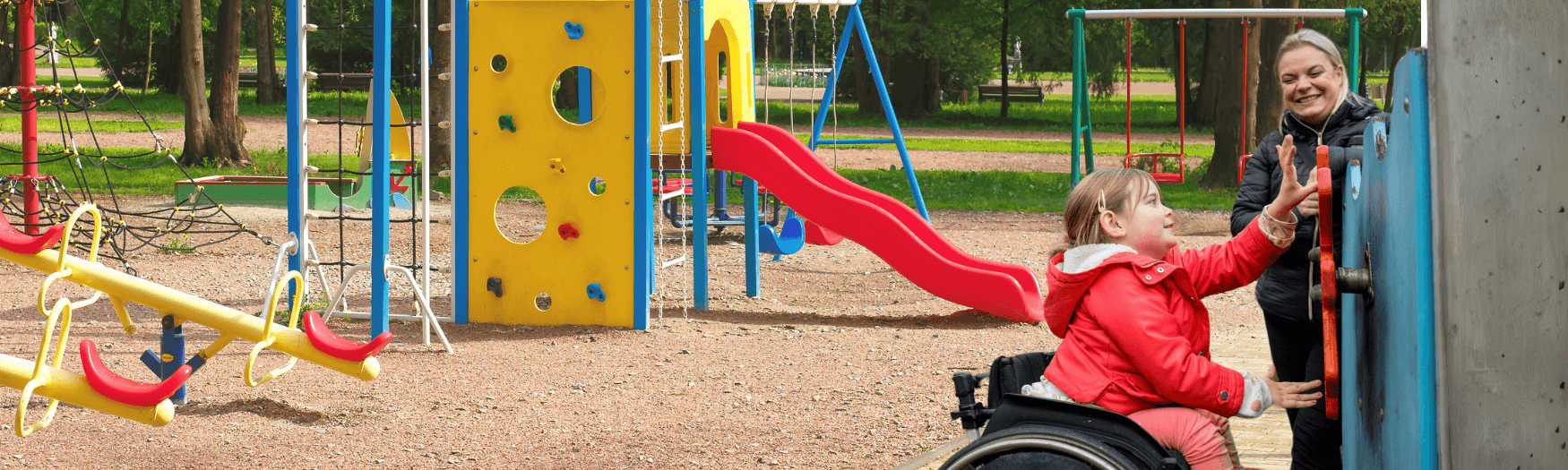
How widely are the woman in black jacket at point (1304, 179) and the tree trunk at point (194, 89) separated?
12.3 meters

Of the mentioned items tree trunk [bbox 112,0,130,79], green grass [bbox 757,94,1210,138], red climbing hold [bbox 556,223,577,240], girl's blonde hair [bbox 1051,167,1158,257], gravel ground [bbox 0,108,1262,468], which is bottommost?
gravel ground [bbox 0,108,1262,468]

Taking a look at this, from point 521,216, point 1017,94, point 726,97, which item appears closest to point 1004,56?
point 1017,94

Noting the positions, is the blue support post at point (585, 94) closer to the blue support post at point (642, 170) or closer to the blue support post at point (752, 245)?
the blue support post at point (752, 245)

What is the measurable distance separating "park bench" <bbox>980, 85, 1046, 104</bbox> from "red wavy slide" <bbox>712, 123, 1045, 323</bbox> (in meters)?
26.5

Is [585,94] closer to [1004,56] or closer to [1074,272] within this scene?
[1074,272]

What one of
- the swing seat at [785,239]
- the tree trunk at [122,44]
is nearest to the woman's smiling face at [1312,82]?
the swing seat at [785,239]

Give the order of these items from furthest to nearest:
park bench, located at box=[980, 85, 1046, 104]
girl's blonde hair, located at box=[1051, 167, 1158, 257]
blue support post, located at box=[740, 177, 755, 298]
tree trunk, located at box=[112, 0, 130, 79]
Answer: tree trunk, located at box=[112, 0, 130, 79] < park bench, located at box=[980, 85, 1046, 104] < blue support post, located at box=[740, 177, 755, 298] < girl's blonde hair, located at box=[1051, 167, 1158, 257]

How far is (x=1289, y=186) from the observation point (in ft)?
8.01

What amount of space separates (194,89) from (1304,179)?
1330 cm

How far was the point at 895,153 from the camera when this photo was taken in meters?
20.1

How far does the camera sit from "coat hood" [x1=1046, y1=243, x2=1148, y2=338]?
2508mm

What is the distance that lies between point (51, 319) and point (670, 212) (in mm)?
7012

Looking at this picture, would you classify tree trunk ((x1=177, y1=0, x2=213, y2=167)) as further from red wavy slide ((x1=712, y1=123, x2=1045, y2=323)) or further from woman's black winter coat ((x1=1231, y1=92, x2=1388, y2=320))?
woman's black winter coat ((x1=1231, y1=92, x2=1388, y2=320))

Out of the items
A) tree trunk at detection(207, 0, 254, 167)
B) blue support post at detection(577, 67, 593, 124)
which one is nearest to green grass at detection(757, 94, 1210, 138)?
tree trunk at detection(207, 0, 254, 167)
